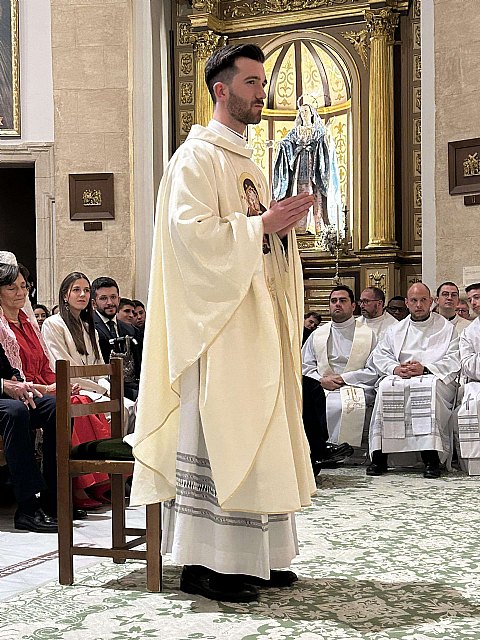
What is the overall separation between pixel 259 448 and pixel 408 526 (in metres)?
1.91

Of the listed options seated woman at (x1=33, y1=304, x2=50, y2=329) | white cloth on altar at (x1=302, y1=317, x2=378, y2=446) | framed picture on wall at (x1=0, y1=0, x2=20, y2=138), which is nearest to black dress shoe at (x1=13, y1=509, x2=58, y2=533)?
white cloth on altar at (x1=302, y1=317, x2=378, y2=446)

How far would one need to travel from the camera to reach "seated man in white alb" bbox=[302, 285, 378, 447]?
7922 millimetres

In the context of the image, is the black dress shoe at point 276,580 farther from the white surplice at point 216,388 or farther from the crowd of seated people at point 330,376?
the crowd of seated people at point 330,376

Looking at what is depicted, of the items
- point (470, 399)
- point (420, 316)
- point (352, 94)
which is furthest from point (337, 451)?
point (352, 94)

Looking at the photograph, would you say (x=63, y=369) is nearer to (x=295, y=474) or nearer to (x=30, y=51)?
(x=295, y=474)

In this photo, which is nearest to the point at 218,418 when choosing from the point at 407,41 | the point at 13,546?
the point at 13,546

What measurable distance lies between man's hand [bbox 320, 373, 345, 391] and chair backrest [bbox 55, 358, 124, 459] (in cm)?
357

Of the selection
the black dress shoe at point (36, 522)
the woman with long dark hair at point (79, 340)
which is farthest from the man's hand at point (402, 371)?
the black dress shoe at point (36, 522)

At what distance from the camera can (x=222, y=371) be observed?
3.72 m

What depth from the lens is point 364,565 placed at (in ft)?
14.4

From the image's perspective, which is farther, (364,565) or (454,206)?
(454,206)

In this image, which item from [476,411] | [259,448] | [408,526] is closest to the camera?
[259,448]

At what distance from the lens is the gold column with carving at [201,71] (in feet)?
41.6

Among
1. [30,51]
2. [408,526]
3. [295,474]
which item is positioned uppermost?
[30,51]
